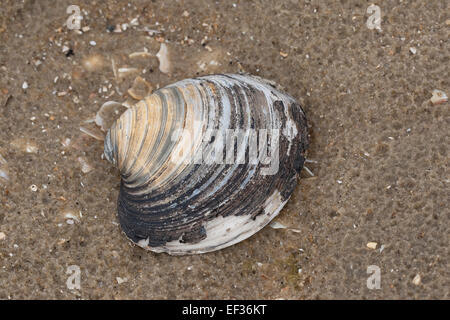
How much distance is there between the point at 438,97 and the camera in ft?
8.08

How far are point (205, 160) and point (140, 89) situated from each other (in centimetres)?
61

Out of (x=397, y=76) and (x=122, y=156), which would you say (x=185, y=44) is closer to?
(x=122, y=156)

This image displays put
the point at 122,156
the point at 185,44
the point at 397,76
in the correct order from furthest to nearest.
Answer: the point at 185,44 < the point at 397,76 < the point at 122,156

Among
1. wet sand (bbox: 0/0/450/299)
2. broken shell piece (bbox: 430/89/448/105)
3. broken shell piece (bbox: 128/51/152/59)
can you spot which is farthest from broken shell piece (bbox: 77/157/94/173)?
broken shell piece (bbox: 430/89/448/105)

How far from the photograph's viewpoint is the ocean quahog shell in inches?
90.1

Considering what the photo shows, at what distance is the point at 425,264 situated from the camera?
2389 mm

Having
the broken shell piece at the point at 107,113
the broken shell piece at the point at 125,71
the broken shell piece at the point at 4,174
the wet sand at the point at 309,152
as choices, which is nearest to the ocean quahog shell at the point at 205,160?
the wet sand at the point at 309,152

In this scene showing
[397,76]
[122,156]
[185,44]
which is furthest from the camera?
[185,44]

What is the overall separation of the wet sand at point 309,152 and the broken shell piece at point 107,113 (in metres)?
0.04

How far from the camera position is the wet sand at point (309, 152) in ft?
8.00

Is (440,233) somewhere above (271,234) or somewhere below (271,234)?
above

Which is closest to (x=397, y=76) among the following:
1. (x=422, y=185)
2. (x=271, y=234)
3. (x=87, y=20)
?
(x=422, y=185)

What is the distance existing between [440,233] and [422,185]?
0.78ft

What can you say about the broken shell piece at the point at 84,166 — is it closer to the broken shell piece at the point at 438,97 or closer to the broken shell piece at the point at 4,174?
the broken shell piece at the point at 4,174
